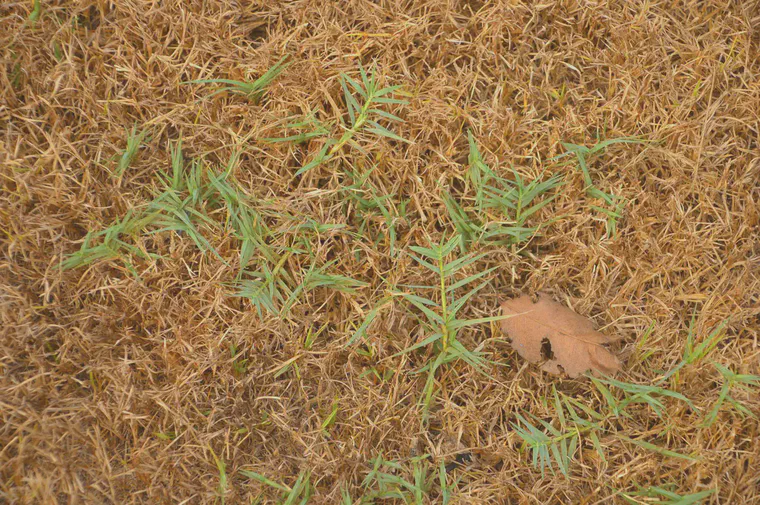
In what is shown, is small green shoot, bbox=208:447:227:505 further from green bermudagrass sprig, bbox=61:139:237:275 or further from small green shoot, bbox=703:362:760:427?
small green shoot, bbox=703:362:760:427

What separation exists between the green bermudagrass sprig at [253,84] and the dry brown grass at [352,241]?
0.10 ft

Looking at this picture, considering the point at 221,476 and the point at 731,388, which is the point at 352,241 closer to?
the point at 221,476

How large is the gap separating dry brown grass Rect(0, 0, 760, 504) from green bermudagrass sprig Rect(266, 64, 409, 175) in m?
0.04

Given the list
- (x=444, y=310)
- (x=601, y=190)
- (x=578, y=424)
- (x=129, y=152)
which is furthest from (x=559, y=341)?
(x=129, y=152)

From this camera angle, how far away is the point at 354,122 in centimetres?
186

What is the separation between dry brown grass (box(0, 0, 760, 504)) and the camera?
1729mm

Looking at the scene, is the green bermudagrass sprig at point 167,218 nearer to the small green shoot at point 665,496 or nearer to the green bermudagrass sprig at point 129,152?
the green bermudagrass sprig at point 129,152

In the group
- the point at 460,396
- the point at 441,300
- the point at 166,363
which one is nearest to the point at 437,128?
the point at 441,300

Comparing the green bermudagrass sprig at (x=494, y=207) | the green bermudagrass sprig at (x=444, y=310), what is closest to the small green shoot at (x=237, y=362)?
the green bermudagrass sprig at (x=444, y=310)

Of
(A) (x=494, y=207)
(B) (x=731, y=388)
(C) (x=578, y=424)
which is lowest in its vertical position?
(C) (x=578, y=424)

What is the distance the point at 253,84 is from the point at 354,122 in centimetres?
36

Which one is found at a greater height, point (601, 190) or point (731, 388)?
point (601, 190)

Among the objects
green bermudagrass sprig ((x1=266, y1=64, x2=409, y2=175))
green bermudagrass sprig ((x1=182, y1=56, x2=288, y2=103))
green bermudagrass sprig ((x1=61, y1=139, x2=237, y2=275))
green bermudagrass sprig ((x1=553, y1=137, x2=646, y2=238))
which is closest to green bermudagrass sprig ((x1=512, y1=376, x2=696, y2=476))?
green bermudagrass sprig ((x1=553, y1=137, x2=646, y2=238))

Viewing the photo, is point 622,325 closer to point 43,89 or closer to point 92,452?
point 92,452
